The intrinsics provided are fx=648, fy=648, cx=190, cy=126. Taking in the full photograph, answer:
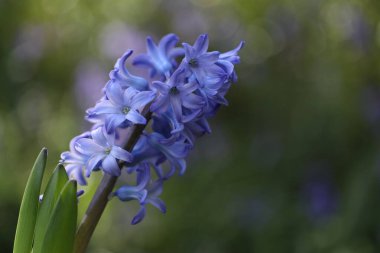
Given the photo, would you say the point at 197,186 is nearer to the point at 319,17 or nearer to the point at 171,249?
the point at 171,249

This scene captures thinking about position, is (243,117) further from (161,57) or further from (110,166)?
(110,166)

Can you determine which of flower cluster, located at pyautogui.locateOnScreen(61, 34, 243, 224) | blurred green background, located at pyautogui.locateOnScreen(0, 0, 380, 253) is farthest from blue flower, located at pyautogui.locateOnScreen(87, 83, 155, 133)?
blurred green background, located at pyautogui.locateOnScreen(0, 0, 380, 253)

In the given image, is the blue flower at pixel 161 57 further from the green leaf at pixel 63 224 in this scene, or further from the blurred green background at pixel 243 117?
the blurred green background at pixel 243 117

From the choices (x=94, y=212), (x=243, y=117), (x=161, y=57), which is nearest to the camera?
(x=94, y=212)

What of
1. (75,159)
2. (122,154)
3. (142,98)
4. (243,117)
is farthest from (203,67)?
(243,117)

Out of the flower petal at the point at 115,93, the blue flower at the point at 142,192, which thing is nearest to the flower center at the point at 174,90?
the flower petal at the point at 115,93

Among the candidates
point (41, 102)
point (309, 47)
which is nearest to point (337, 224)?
point (309, 47)
